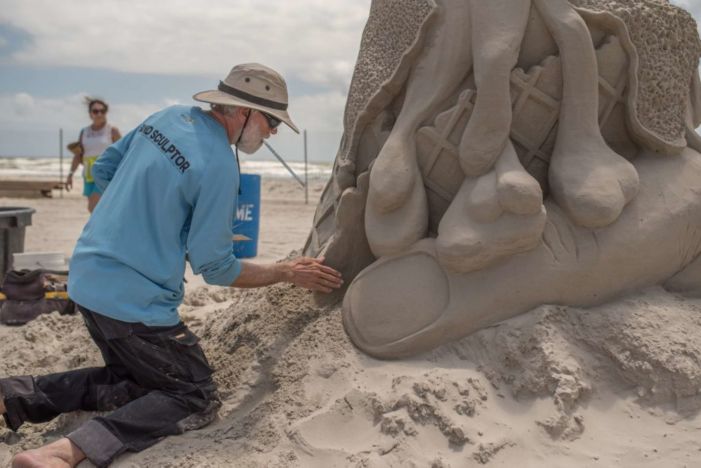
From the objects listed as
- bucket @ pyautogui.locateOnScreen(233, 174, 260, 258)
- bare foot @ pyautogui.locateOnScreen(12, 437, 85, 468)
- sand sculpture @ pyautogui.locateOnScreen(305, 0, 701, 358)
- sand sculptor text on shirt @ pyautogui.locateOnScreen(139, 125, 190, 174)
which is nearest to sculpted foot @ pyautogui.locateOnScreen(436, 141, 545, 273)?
sand sculpture @ pyautogui.locateOnScreen(305, 0, 701, 358)

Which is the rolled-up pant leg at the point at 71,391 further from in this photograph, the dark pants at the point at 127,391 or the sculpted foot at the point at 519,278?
the sculpted foot at the point at 519,278

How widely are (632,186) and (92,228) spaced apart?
168cm

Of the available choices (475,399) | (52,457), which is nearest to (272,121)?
(475,399)

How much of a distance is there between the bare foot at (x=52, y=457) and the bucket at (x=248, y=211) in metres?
3.87

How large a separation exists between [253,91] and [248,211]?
3.78 metres

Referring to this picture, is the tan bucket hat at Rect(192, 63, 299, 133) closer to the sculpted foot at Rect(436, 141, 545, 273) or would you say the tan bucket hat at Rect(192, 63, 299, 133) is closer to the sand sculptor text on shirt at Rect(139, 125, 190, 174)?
the sand sculptor text on shirt at Rect(139, 125, 190, 174)

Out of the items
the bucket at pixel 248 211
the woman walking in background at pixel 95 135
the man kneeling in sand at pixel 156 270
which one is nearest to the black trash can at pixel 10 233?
the woman walking in background at pixel 95 135

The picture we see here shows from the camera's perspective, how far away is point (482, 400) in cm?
219

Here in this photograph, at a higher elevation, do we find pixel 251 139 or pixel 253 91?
pixel 253 91

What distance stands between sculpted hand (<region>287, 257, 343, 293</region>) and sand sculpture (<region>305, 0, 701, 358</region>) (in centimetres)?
13

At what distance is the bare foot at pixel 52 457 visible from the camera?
1973 mm

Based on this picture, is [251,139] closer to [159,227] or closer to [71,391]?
[159,227]

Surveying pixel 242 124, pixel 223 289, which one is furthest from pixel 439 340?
pixel 223 289

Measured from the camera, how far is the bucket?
5961 millimetres
